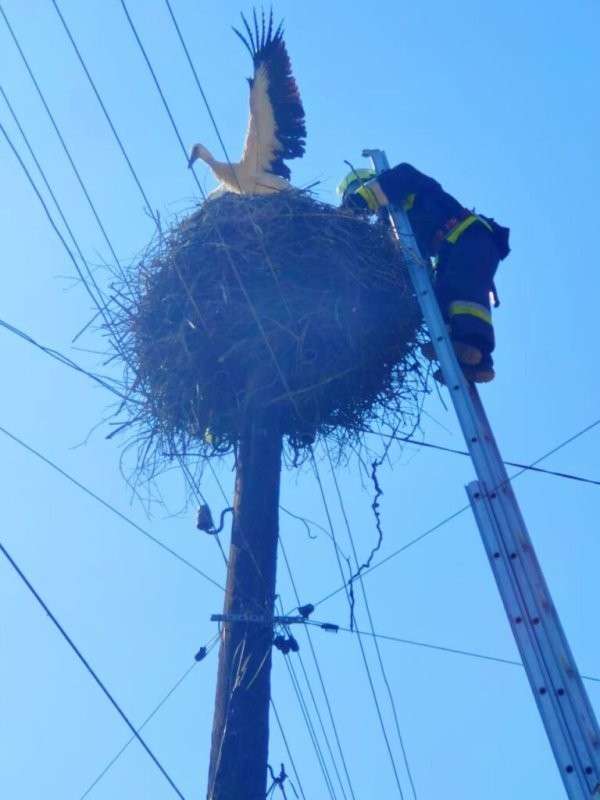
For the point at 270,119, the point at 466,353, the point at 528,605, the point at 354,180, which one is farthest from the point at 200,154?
the point at 528,605

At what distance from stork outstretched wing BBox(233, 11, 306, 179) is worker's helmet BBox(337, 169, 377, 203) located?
2.30 m

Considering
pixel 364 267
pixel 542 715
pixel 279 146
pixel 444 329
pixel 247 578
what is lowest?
pixel 542 715

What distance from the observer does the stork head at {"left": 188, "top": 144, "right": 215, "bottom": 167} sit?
9.62 meters

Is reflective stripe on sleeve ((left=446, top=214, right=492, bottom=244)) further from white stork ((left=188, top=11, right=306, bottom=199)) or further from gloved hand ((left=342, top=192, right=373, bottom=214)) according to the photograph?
white stork ((left=188, top=11, right=306, bottom=199))

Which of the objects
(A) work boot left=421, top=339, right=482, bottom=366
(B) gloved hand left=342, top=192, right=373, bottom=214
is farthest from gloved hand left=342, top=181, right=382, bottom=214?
(A) work boot left=421, top=339, right=482, bottom=366

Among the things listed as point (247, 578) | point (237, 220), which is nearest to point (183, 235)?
point (237, 220)

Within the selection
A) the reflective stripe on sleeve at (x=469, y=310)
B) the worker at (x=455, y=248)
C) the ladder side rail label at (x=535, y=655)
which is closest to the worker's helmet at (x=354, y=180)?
the worker at (x=455, y=248)

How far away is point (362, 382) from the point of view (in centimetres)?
654

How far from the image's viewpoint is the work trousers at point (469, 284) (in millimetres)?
5754

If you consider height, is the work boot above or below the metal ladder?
above

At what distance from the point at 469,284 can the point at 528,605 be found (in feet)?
6.73

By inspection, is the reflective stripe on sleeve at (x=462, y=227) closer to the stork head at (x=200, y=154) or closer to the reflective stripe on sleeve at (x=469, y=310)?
the reflective stripe on sleeve at (x=469, y=310)

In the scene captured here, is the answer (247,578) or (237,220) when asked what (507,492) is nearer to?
(247,578)

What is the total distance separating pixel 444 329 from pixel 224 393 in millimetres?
1240
